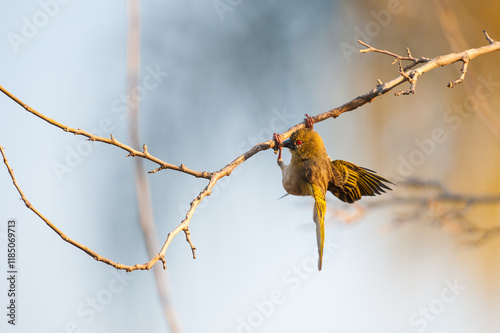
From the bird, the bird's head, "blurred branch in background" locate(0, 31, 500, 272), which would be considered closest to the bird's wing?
the bird

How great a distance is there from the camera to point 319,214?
3910 millimetres

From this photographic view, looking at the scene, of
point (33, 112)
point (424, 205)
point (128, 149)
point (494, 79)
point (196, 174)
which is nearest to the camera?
point (33, 112)

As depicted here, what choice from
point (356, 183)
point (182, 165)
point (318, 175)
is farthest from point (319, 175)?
point (182, 165)

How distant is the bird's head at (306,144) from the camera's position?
4367mm

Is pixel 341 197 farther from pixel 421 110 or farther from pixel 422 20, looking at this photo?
pixel 422 20

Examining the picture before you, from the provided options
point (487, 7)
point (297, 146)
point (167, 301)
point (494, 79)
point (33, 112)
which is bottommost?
point (167, 301)

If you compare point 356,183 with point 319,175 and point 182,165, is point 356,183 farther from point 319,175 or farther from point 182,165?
point 182,165

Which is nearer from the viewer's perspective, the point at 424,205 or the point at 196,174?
the point at 196,174

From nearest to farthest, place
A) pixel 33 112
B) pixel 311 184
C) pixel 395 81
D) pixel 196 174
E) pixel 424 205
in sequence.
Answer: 1. pixel 33 112
2. pixel 196 174
3. pixel 395 81
4. pixel 311 184
5. pixel 424 205

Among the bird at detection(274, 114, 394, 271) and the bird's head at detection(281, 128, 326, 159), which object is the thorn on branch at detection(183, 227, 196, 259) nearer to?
the bird at detection(274, 114, 394, 271)

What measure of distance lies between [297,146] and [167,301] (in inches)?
82.0

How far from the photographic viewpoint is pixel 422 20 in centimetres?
1024

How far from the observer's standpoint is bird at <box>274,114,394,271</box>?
168 inches

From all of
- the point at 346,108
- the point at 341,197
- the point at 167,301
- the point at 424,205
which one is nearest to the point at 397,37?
the point at 424,205
